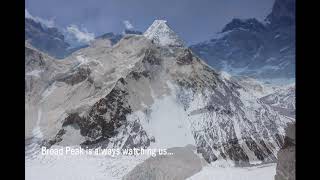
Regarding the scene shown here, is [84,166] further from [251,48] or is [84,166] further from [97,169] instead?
→ [251,48]

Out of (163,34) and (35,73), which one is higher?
(163,34)

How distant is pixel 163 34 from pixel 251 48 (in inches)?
26.9

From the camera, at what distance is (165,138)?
12.4 feet

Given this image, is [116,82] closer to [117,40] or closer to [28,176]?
[117,40]

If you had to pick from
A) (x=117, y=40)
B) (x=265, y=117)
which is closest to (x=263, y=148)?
(x=265, y=117)

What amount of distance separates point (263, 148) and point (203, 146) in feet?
1.34

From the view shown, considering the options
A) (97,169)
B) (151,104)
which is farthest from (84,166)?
(151,104)

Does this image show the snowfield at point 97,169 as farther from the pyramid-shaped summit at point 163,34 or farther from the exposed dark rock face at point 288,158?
the pyramid-shaped summit at point 163,34

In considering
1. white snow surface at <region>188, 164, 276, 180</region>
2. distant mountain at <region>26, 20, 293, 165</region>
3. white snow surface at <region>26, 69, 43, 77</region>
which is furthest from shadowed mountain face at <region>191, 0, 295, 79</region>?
white snow surface at <region>26, 69, 43, 77</region>

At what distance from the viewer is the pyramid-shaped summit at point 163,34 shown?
150 inches

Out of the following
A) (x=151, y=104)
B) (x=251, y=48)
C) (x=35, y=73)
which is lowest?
(x=151, y=104)

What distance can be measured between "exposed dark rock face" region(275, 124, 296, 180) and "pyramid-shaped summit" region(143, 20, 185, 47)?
96 centimetres

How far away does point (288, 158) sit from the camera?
3592mm

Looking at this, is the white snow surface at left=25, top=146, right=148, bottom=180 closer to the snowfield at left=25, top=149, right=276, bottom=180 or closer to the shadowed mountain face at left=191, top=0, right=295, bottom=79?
the snowfield at left=25, top=149, right=276, bottom=180
